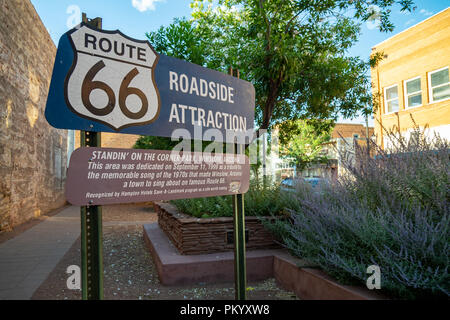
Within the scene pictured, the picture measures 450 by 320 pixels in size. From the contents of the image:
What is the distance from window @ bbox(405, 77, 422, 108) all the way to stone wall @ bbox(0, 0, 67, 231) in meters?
16.1

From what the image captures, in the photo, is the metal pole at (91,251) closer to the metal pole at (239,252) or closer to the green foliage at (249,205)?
the metal pole at (239,252)

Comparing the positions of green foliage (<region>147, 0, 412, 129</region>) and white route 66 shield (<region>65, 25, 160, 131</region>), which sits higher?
green foliage (<region>147, 0, 412, 129</region>)

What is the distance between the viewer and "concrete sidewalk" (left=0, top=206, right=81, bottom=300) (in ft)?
11.8

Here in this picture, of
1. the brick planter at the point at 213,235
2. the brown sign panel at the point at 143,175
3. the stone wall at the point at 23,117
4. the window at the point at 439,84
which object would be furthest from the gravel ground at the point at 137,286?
the window at the point at 439,84

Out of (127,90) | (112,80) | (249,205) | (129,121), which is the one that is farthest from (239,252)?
(249,205)

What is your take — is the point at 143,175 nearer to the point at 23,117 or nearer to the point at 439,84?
the point at 23,117

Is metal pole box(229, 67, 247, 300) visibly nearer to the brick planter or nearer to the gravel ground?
the gravel ground

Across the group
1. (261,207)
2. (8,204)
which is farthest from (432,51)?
(8,204)

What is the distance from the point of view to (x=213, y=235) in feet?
13.4

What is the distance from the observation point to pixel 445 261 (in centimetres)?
224

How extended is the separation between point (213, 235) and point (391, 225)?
85.2 inches

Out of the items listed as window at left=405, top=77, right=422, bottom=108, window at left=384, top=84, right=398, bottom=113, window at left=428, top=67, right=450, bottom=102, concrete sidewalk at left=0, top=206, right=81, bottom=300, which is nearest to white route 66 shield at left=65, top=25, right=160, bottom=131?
concrete sidewalk at left=0, top=206, right=81, bottom=300
